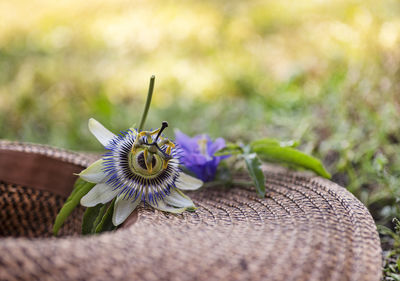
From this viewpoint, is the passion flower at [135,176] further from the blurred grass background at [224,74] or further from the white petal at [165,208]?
the blurred grass background at [224,74]

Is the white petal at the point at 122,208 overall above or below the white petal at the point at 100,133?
below

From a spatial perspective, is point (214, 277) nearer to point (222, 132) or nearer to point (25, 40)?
point (222, 132)

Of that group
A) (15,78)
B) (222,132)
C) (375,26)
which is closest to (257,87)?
(222,132)

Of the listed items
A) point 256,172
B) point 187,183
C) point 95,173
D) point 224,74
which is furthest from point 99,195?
point 224,74

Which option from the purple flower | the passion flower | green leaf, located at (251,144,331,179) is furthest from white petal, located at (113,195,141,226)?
green leaf, located at (251,144,331,179)

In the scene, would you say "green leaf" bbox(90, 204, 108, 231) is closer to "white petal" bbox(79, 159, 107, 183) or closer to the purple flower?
"white petal" bbox(79, 159, 107, 183)

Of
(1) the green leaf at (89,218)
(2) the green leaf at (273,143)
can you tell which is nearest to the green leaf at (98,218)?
(1) the green leaf at (89,218)
